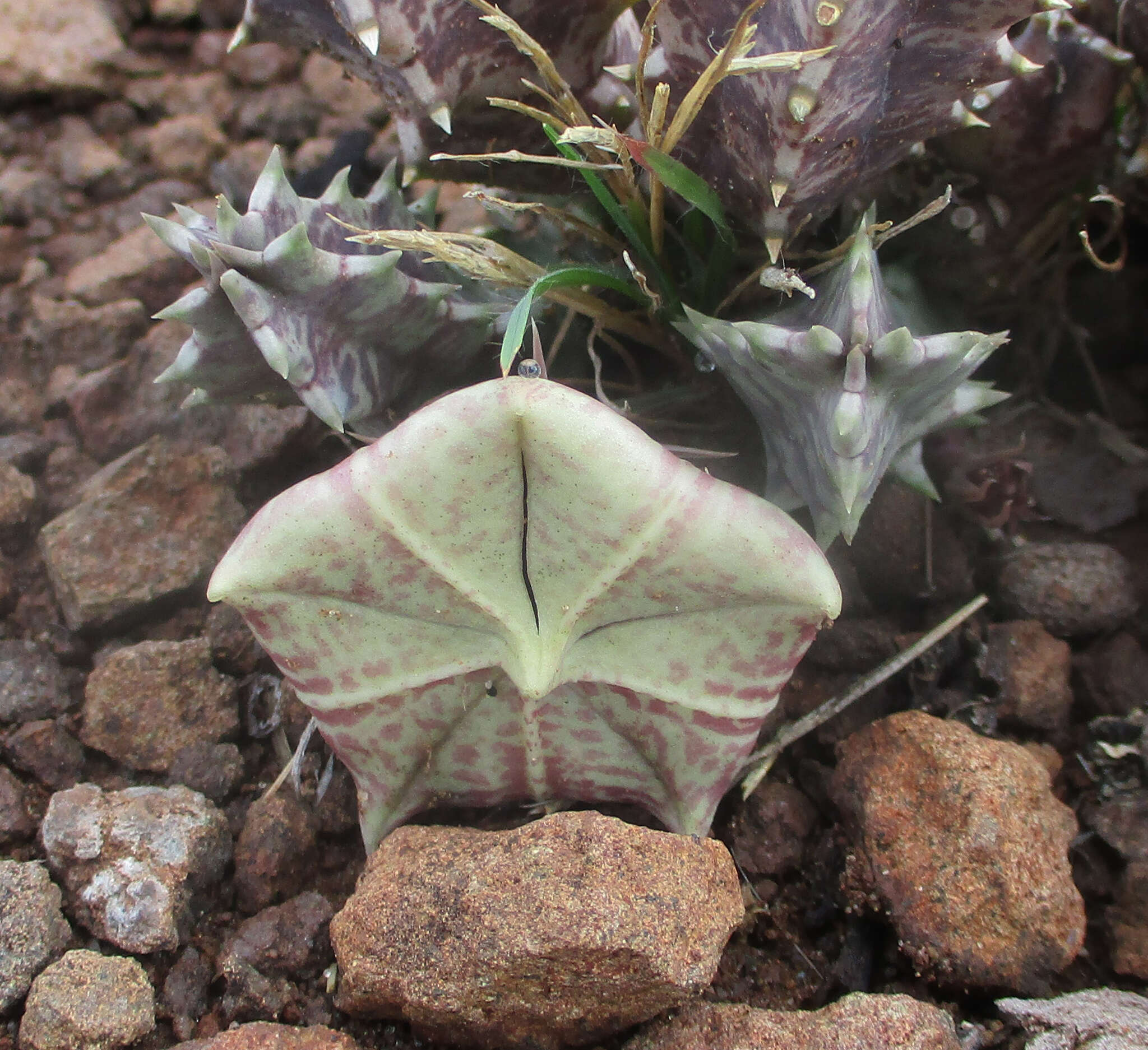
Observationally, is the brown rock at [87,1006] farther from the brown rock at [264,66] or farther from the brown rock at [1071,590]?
the brown rock at [264,66]

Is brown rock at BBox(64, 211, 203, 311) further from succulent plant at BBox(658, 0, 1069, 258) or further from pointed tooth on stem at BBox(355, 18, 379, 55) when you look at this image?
Answer: succulent plant at BBox(658, 0, 1069, 258)

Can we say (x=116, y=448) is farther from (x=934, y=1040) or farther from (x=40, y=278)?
(x=934, y=1040)

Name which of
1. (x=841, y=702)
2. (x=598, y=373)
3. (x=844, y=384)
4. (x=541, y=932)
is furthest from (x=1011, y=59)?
→ (x=541, y=932)

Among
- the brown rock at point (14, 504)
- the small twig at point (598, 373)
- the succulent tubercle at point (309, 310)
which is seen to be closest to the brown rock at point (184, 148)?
Result: the brown rock at point (14, 504)

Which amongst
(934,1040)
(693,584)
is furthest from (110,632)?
(934,1040)

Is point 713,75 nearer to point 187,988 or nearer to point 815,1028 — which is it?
point 815,1028

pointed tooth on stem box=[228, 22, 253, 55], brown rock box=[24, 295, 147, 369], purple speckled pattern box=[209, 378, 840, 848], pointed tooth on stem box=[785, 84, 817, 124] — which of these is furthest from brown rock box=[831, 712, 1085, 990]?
brown rock box=[24, 295, 147, 369]
